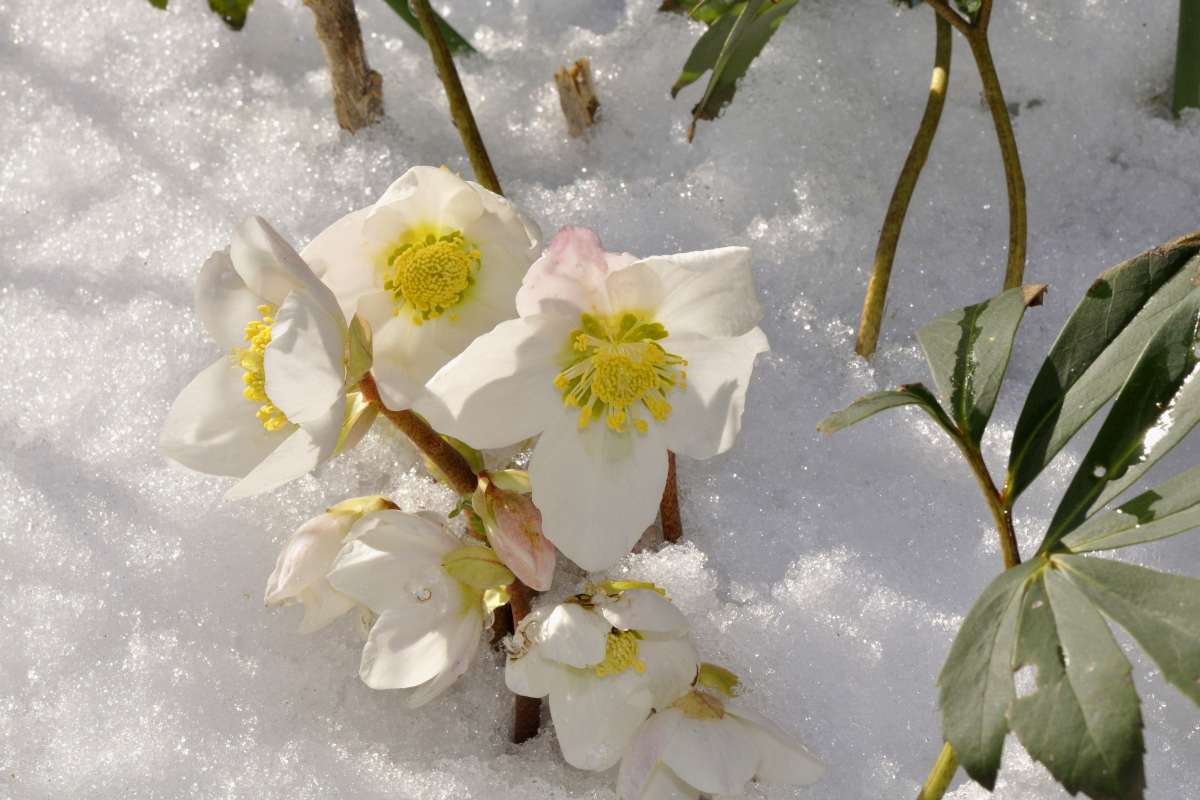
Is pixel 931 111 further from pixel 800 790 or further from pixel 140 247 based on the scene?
pixel 140 247

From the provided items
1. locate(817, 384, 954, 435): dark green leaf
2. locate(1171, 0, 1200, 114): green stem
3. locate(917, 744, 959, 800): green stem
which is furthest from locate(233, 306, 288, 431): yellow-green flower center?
locate(1171, 0, 1200, 114): green stem

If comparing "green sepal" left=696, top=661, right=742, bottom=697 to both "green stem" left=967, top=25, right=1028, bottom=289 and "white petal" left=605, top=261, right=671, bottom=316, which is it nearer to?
"white petal" left=605, top=261, right=671, bottom=316

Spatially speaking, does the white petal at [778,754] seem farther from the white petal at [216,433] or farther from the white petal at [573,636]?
the white petal at [216,433]

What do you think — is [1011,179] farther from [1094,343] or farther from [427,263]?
[427,263]

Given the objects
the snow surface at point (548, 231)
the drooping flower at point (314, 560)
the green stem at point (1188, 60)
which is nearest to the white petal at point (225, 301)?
the drooping flower at point (314, 560)

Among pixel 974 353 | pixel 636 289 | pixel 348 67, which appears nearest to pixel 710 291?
pixel 636 289
